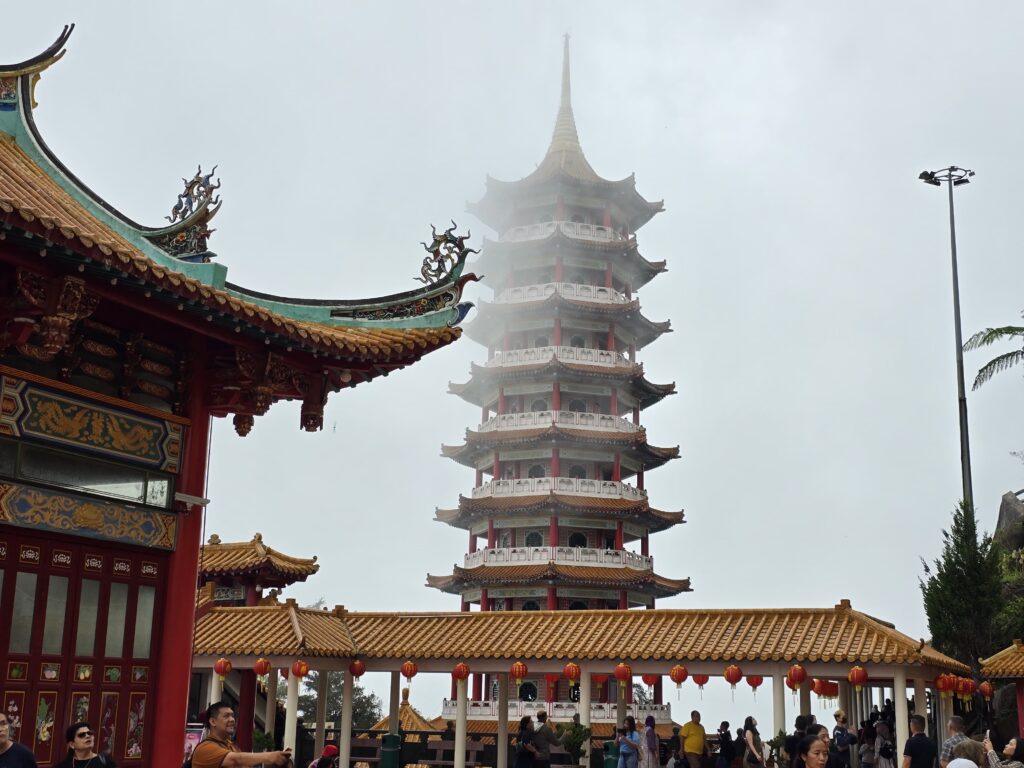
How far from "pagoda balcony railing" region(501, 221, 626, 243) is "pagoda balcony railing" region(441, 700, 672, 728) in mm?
15611

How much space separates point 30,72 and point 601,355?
27657mm

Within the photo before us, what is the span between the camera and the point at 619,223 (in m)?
40.8

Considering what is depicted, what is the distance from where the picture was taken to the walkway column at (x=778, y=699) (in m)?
18.9

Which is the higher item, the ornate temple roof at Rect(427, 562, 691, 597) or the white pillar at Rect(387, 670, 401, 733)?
the ornate temple roof at Rect(427, 562, 691, 597)

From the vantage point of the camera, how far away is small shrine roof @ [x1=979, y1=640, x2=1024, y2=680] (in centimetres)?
2231

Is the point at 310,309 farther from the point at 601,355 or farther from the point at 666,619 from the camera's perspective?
the point at 601,355

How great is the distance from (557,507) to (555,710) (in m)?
6.60

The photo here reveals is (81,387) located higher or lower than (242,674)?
higher

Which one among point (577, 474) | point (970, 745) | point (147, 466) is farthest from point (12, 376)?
point (577, 474)

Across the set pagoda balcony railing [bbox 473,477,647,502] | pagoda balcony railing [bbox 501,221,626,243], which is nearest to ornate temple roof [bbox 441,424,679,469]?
pagoda balcony railing [bbox 473,477,647,502]

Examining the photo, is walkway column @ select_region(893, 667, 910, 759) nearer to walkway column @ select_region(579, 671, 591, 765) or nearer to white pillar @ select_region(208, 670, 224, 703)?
walkway column @ select_region(579, 671, 591, 765)

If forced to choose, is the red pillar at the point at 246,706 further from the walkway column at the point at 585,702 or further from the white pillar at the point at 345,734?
the walkway column at the point at 585,702

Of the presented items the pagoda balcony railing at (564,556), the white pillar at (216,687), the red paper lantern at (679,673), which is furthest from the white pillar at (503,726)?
the pagoda balcony railing at (564,556)

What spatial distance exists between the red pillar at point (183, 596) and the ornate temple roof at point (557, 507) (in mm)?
24702
